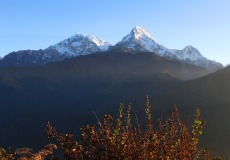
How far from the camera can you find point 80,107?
6476 inches

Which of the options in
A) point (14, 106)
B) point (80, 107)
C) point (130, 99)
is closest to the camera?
point (130, 99)

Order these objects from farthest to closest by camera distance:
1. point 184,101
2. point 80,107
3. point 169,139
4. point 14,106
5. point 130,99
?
point 14,106, point 80,107, point 130,99, point 184,101, point 169,139

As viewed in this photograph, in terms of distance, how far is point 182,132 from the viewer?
651cm

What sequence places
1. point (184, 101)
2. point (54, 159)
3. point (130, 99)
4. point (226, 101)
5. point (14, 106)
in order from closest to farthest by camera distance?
point (54, 159) → point (226, 101) → point (184, 101) → point (130, 99) → point (14, 106)

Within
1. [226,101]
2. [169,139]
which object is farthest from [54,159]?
[226,101]

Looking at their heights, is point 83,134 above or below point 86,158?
above

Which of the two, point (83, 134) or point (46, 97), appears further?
point (46, 97)

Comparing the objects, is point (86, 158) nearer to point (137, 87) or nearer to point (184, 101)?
point (184, 101)

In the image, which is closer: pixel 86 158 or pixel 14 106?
pixel 86 158

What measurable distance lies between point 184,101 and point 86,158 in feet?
331

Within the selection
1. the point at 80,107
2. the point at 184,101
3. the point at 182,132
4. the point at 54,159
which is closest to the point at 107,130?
the point at 54,159

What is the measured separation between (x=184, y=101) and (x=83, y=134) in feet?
331

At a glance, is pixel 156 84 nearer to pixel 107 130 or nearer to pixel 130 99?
pixel 130 99

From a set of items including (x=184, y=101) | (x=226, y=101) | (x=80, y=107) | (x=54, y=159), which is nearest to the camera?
(x=54, y=159)
